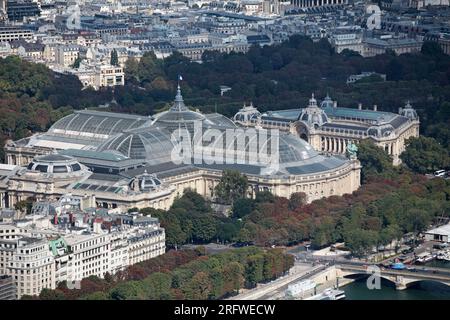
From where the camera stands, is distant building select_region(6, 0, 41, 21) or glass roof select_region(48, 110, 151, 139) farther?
distant building select_region(6, 0, 41, 21)

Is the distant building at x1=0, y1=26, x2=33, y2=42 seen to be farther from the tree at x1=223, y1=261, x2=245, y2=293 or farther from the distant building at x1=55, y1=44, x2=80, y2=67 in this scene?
the tree at x1=223, y1=261, x2=245, y2=293

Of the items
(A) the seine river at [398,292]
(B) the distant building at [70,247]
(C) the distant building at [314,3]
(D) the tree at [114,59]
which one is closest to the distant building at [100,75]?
(D) the tree at [114,59]

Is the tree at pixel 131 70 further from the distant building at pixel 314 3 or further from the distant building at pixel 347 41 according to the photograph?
the distant building at pixel 314 3

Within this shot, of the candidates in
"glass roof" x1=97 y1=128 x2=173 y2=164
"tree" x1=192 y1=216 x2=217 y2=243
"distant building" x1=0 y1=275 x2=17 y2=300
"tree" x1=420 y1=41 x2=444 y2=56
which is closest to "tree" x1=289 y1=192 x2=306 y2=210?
"tree" x1=192 y1=216 x2=217 y2=243

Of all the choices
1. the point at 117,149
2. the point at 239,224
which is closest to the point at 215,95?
the point at 117,149

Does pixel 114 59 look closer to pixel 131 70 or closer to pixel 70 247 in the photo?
pixel 131 70

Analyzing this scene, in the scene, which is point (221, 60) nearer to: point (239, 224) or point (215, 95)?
point (215, 95)
